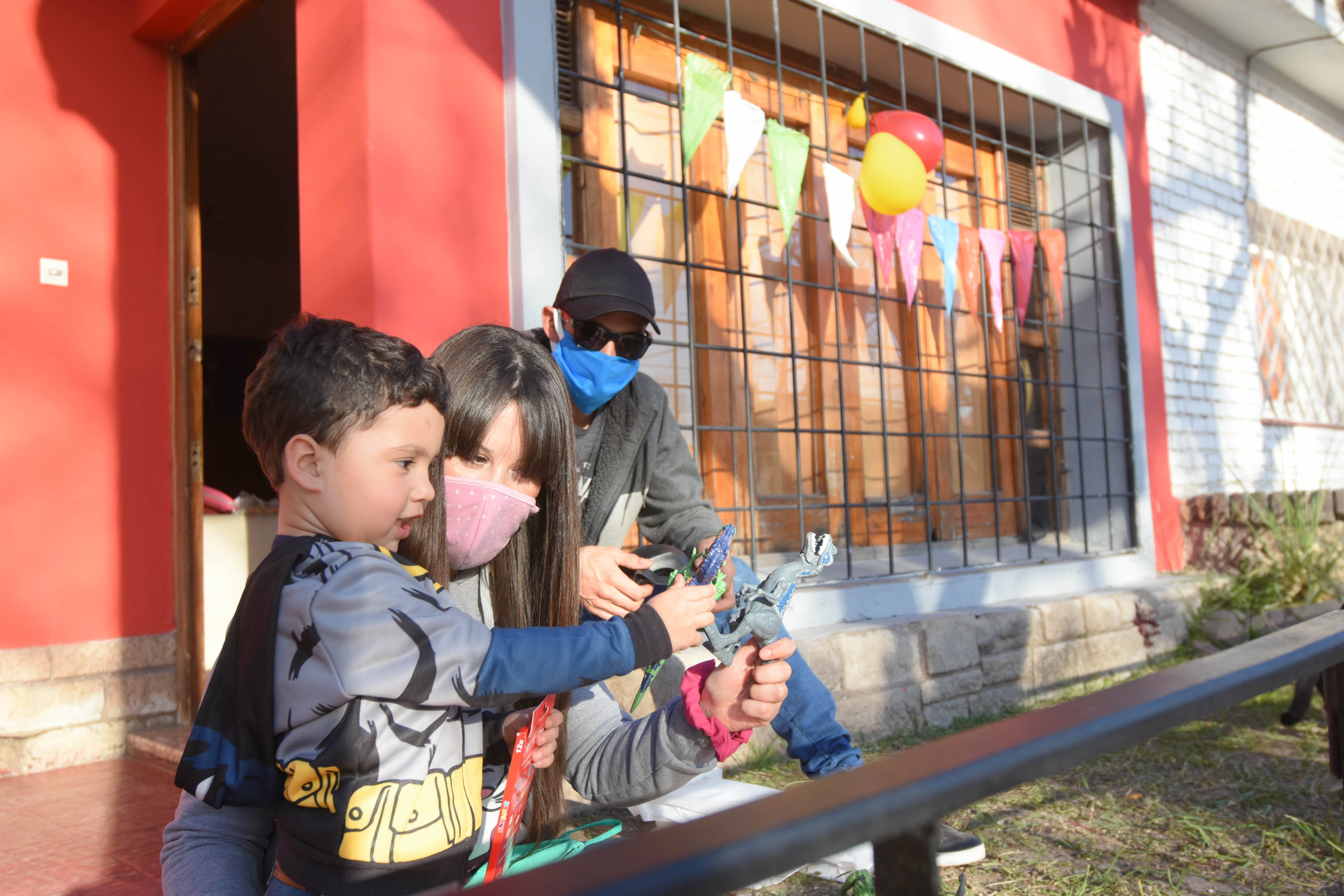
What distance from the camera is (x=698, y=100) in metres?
3.10

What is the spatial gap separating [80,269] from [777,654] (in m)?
3.06

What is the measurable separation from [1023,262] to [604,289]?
314 centimetres

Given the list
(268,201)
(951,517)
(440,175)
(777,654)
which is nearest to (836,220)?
(440,175)

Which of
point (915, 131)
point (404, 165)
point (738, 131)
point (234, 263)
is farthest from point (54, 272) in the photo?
point (234, 263)

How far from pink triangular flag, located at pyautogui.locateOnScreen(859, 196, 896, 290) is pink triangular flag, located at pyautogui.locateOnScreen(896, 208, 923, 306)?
0.03 m

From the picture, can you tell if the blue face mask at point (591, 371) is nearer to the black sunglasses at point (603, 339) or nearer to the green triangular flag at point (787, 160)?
the black sunglasses at point (603, 339)

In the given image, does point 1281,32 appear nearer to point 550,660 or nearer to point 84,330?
point 550,660

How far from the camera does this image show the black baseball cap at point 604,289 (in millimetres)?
2039

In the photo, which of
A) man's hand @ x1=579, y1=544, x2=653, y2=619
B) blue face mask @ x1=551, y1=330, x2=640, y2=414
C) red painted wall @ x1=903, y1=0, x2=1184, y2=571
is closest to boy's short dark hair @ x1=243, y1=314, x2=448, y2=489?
man's hand @ x1=579, y1=544, x2=653, y2=619

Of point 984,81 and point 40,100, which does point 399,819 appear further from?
point 984,81


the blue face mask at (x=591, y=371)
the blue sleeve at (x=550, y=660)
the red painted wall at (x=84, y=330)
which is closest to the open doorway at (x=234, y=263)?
the red painted wall at (x=84, y=330)

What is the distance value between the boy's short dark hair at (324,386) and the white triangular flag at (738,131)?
222cm

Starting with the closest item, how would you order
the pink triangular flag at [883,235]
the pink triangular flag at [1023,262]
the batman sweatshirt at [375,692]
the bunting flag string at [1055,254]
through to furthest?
the batman sweatshirt at [375,692] → the pink triangular flag at [883,235] → the pink triangular flag at [1023,262] → the bunting flag string at [1055,254]

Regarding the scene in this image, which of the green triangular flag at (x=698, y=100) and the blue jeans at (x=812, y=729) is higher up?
the green triangular flag at (x=698, y=100)
